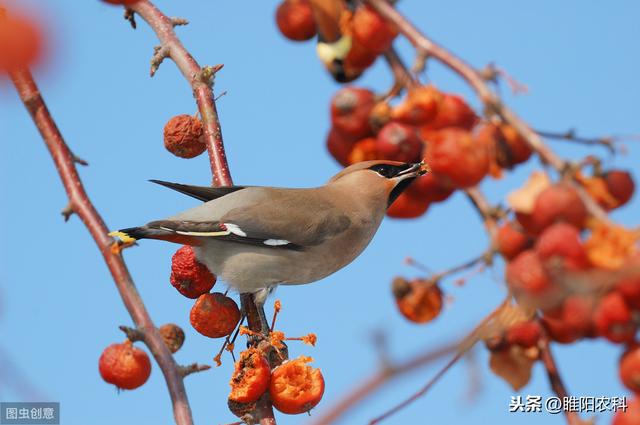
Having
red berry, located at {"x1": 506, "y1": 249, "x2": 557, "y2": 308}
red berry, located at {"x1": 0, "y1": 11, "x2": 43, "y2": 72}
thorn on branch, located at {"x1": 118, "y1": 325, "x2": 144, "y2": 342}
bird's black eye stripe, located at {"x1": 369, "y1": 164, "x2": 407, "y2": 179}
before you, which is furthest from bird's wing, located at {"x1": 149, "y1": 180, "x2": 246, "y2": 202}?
red berry, located at {"x1": 506, "y1": 249, "x2": 557, "y2": 308}

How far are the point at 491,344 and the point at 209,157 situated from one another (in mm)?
2279

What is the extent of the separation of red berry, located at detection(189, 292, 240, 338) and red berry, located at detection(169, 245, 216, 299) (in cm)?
23

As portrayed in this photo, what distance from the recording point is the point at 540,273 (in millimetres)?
1706

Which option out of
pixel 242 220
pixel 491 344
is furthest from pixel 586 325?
pixel 242 220

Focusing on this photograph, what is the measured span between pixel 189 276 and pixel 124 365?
2.85 feet

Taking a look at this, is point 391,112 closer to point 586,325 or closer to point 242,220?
point 586,325

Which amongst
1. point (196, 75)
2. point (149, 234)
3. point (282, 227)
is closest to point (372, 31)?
point (196, 75)

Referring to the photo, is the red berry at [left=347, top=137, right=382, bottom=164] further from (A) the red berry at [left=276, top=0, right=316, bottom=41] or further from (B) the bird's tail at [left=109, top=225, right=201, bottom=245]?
(B) the bird's tail at [left=109, top=225, right=201, bottom=245]

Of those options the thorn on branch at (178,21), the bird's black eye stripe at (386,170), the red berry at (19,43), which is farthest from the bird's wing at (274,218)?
the red berry at (19,43)

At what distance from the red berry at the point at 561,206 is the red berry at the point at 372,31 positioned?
473 millimetres

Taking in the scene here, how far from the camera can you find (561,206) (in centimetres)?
169

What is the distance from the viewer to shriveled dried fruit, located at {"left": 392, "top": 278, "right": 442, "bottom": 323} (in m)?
1.98

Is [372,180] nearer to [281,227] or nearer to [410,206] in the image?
[281,227]

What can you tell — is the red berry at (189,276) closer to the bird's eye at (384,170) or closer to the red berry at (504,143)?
the bird's eye at (384,170)
